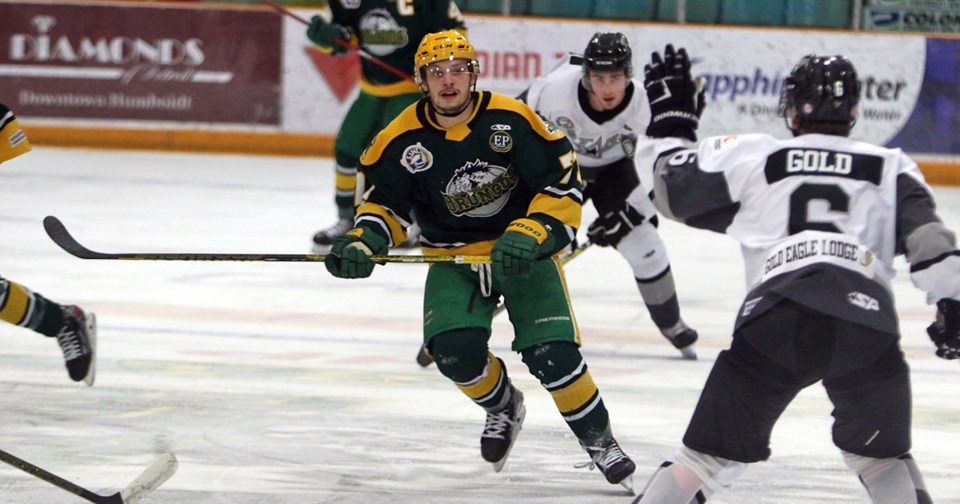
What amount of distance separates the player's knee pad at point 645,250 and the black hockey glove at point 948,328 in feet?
8.14

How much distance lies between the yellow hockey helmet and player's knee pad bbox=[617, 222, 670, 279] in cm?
168

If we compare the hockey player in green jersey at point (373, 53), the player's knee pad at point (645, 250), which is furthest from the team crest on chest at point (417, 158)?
the hockey player in green jersey at point (373, 53)

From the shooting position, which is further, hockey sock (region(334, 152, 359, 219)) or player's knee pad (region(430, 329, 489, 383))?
hockey sock (region(334, 152, 359, 219))

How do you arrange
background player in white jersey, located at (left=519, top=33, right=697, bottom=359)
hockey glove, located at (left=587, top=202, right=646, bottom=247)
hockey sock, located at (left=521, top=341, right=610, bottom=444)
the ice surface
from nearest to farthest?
hockey sock, located at (left=521, top=341, right=610, bottom=444)
the ice surface
background player in white jersey, located at (left=519, top=33, right=697, bottom=359)
hockey glove, located at (left=587, top=202, right=646, bottom=247)

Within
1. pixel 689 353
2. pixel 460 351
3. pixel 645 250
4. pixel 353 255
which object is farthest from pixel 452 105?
pixel 689 353

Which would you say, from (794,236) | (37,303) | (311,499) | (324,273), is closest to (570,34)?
(324,273)

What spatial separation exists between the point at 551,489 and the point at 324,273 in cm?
298

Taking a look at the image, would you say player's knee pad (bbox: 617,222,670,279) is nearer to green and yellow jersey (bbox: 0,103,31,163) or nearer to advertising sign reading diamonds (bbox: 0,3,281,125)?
green and yellow jersey (bbox: 0,103,31,163)

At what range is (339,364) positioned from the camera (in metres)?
4.78

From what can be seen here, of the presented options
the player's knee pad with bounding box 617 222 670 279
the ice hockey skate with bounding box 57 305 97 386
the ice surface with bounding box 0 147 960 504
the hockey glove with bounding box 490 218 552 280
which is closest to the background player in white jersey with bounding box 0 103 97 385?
the ice hockey skate with bounding box 57 305 97 386

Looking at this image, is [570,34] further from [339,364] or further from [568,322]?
[568,322]

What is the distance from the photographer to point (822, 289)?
2.50 metres

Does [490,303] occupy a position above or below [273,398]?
above

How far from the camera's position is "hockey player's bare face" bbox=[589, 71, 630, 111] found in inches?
179
